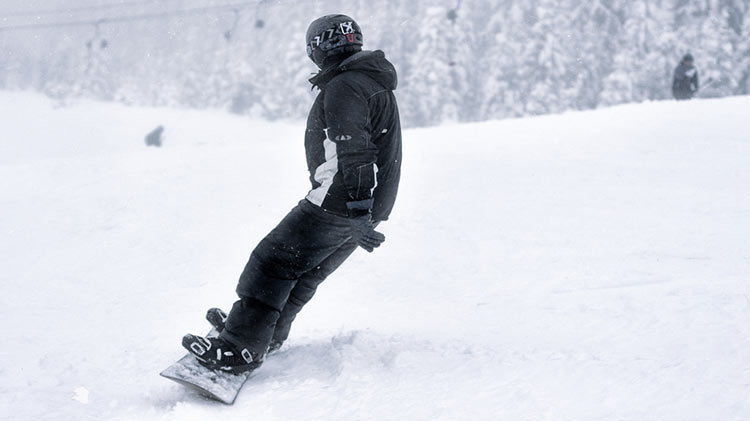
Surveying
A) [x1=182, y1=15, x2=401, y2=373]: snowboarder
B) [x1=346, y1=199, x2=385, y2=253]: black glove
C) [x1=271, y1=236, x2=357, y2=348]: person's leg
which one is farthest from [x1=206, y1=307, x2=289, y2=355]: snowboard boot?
[x1=346, y1=199, x2=385, y2=253]: black glove

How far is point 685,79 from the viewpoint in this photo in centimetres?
1584

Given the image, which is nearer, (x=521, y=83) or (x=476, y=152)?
(x=476, y=152)

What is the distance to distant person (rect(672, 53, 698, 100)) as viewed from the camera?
51.6ft

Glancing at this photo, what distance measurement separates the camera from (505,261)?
4.95m

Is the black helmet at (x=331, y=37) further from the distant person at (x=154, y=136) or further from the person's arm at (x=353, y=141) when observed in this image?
the distant person at (x=154, y=136)

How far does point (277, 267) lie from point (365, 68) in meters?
0.97

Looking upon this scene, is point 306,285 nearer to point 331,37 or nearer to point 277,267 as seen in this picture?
point 277,267

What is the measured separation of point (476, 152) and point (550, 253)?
12.6 feet

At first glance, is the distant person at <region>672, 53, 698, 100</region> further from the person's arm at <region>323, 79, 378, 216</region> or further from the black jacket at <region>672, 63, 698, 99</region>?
the person's arm at <region>323, 79, 378, 216</region>

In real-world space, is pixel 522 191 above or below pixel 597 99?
above

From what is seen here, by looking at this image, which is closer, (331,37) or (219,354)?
(219,354)

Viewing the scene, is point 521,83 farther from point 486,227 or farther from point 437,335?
point 437,335

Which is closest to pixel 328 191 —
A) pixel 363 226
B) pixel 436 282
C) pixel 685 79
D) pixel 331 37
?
pixel 363 226

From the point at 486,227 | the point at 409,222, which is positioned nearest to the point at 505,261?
the point at 486,227
